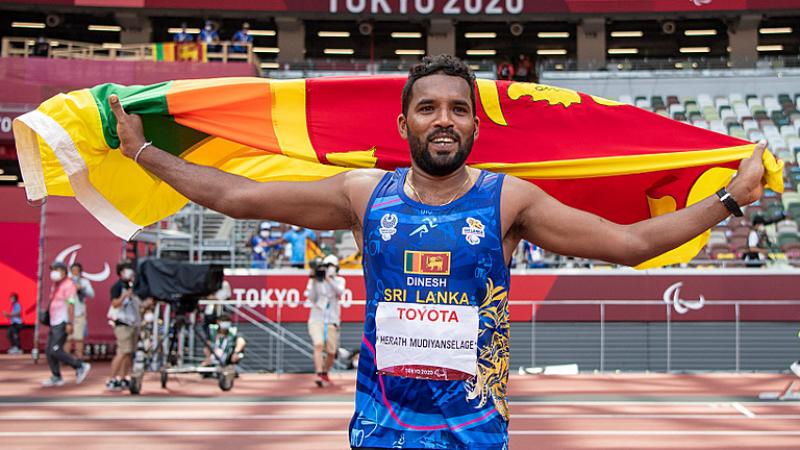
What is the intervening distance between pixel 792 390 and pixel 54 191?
467 inches

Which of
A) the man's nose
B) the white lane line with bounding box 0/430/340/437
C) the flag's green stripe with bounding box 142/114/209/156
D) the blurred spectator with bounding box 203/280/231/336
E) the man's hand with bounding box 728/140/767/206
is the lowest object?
the white lane line with bounding box 0/430/340/437

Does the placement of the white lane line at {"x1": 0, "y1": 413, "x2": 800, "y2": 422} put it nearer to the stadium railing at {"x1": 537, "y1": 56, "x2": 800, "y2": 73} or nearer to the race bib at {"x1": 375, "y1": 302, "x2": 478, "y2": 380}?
the race bib at {"x1": 375, "y1": 302, "x2": 478, "y2": 380}

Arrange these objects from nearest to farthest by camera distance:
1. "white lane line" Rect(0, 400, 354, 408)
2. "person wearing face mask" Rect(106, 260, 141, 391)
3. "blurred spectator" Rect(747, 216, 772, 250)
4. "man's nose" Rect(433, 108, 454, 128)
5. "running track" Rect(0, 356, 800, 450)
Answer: "man's nose" Rect(433, 108, 454, 128), "running track" Rect(0, 356, 800, 450), "white lane line" Rect(0, 400, 354, 408), "person wearing face mask" Rect(106, 260, 141, 391), "blurred spectator" Rect(747, 216, 772, 250)

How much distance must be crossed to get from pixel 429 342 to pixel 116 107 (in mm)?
1865

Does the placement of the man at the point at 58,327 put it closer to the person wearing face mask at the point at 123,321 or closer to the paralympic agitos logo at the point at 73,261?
the person wearing face mask at the point at 123,321

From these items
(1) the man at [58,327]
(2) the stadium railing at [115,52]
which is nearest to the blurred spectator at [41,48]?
(2) the stadium railing at [115,52]

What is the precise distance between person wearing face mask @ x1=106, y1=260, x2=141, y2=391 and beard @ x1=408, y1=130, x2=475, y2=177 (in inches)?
453

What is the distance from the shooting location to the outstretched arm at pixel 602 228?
3.54 meters

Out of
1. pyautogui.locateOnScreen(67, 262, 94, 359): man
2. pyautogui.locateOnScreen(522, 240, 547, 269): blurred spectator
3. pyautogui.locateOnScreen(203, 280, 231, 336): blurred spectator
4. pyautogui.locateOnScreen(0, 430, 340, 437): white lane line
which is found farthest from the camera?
pyautogui.locateOnScreen(522, 240, 547, 269): blurred spectator

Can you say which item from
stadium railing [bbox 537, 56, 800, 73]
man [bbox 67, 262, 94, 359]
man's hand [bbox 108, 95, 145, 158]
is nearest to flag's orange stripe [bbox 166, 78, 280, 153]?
man's hand [bbox 108, 95, 145, 158]

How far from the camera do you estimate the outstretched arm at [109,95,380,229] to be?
376 cm

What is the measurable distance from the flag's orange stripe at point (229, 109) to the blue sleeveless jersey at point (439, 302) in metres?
1.44

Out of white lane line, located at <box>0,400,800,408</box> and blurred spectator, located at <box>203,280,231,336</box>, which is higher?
blurred spectator, located at <box>203,280,231,336</box>

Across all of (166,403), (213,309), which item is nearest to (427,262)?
(166,403)
